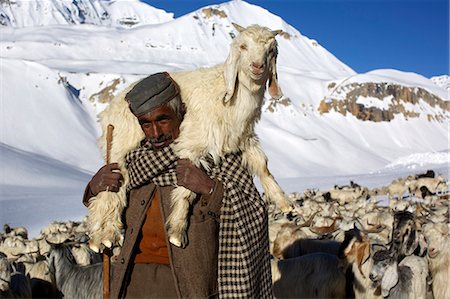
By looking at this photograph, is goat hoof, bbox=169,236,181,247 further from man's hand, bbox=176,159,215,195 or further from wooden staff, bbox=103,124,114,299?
wooden staff, bbox=103,124,114,299

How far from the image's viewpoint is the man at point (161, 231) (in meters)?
2.47

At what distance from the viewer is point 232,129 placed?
8.67 feet

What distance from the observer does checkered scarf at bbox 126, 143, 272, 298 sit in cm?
248

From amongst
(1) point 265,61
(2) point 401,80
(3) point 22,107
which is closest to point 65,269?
(1) point 265,61

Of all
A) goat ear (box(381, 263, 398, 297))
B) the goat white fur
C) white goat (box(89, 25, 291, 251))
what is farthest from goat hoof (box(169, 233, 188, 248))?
the goat white fur

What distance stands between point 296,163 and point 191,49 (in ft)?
171

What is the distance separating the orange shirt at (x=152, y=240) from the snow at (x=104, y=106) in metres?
14.6

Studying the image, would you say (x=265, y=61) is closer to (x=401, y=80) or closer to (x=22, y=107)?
(x=22, y=107)

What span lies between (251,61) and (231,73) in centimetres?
10

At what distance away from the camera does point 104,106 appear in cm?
5625

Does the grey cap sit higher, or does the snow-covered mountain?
the snow-covered mountain

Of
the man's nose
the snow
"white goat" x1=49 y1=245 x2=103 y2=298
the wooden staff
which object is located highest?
the snow

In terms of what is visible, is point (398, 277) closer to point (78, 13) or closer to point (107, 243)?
point (107, 243)

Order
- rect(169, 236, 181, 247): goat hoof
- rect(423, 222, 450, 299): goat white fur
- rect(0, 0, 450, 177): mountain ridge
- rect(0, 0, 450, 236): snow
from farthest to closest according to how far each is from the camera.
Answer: rect(0, 0, 450, 177): mountain ridge
rect(0, 0, 450, 236): snow
rect(423, 222, 450, 299): goat white fur
rect(169, 236, 181, 247): goat hoof
